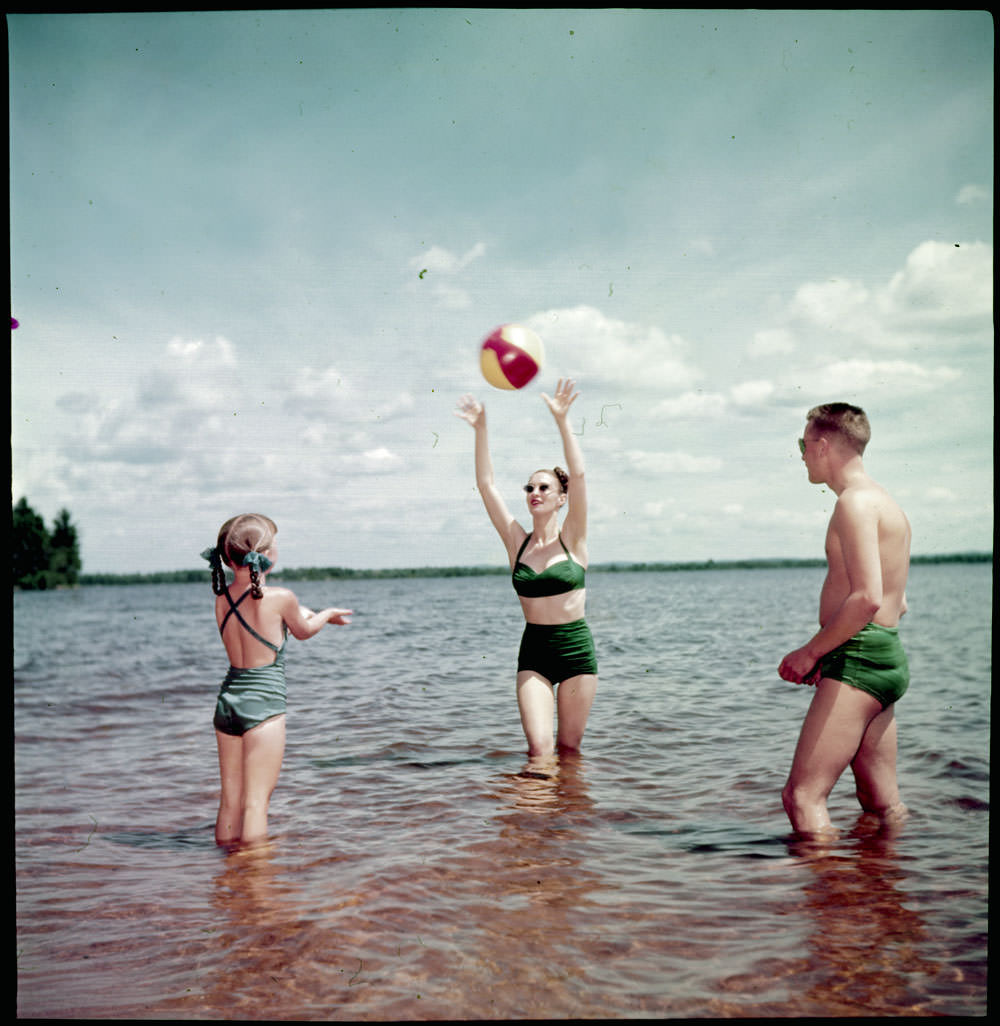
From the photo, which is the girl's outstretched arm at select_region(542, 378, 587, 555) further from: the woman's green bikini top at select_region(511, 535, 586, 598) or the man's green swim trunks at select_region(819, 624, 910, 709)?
the man's green swim trunks at select_region(819, 624, 910, 709)

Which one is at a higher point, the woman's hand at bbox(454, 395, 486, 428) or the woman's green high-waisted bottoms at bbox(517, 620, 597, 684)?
the woman's hand at bbox(454, 395, 486, 428)

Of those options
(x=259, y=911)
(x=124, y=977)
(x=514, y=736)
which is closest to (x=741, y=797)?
(x=514, y=736)

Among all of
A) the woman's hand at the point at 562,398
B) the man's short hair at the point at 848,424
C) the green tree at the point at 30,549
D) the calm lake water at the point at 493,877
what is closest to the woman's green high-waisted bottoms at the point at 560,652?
the calm lake water at the point at 493,877

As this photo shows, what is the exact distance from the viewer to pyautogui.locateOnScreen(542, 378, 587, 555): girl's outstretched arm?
6129 mm

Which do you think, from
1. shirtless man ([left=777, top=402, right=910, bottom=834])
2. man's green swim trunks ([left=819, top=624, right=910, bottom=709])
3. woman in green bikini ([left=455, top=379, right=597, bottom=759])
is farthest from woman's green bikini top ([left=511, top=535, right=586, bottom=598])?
man's green swim trunks ([left=819, top=624, right=910, bottom=709])

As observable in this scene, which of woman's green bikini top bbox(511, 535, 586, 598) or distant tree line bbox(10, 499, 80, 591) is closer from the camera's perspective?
woman's green bikini top bbox(511, 535, 586, 598)

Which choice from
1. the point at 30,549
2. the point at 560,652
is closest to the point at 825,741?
the point at 560,652

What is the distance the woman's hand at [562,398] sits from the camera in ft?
20.1

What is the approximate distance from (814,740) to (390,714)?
643 cm

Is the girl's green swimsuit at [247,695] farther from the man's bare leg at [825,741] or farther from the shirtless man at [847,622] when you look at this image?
the man's bare leg at [825,741]

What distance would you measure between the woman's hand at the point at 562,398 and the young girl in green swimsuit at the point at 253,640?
2.14 meters

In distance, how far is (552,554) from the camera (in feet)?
22.3

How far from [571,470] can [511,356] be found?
0.94 meters

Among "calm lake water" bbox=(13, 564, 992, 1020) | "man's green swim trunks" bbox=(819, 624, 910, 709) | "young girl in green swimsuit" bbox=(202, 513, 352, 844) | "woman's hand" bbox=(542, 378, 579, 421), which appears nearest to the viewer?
"calm lake water" bbox=(13, 564, 992, 1020)
